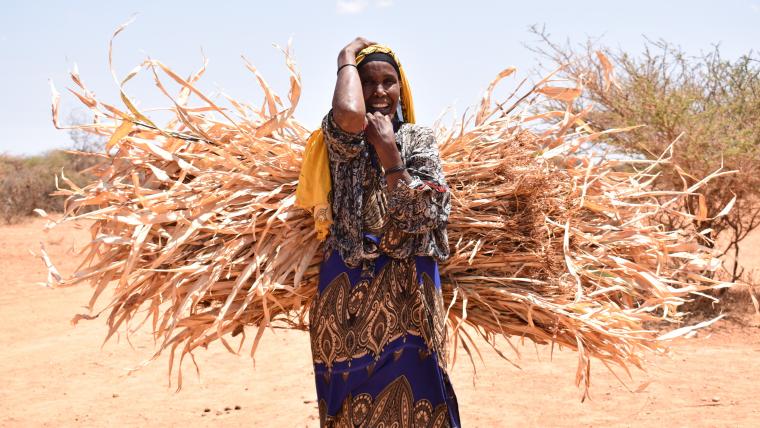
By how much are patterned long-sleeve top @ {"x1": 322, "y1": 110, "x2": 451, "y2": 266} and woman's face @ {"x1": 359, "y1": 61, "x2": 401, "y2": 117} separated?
87 millimetres

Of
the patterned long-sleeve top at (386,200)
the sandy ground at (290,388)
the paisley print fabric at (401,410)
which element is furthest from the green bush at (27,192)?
the paisley print fabric at (401,410)

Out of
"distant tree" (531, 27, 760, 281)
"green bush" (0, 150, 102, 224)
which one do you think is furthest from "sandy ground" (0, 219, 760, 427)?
"green bush" (0, 150, 102, 224)

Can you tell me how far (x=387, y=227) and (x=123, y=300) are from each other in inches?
38.0

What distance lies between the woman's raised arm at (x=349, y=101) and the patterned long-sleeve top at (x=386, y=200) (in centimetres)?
5

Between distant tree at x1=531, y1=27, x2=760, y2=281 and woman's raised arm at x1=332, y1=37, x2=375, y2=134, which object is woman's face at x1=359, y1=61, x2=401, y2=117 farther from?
distant tree at x1=531, y1=27, x2=760, y2=281

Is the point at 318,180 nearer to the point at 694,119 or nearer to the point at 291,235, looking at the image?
the point at 291,235

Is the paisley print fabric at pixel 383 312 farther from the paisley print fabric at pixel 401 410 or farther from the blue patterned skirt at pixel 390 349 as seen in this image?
the paisley print fabric at pixel 401 410

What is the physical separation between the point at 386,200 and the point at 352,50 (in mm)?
497

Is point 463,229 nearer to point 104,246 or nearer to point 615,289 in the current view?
point 615,289

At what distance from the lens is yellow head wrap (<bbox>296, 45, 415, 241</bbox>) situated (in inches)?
101

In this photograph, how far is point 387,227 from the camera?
2.53m

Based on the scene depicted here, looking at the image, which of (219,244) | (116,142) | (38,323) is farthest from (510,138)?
(38,323)

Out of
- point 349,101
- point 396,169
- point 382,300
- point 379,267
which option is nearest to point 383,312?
point 382,300

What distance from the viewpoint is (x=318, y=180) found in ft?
8.45
